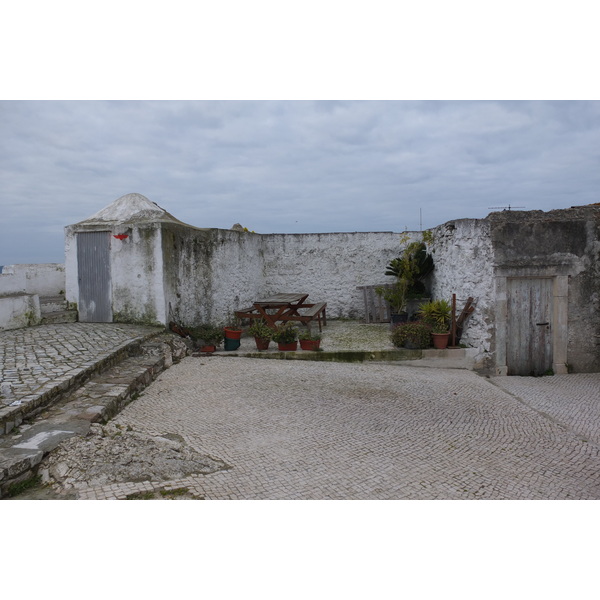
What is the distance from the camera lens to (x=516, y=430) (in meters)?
5.36

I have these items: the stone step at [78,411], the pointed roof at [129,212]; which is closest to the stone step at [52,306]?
the pointed roof at [129,212]

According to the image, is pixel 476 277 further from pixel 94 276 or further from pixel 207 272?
pixel 94 276

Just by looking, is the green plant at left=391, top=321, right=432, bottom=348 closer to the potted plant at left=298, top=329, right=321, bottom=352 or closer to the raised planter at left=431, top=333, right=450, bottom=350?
the raised planter at left=431, top=333, right=450, bottom=350

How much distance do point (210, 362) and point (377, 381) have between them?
2964 millimetres

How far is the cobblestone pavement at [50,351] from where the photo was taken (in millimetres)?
5051

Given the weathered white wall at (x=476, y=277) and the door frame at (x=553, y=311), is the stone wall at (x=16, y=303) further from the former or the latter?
the door frame at (x=553, y=311)

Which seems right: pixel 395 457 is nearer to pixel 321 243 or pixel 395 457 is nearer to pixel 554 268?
pixel 554 268

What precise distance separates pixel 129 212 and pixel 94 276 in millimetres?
1571

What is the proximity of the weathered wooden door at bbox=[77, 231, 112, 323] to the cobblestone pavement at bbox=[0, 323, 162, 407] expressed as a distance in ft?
1.28

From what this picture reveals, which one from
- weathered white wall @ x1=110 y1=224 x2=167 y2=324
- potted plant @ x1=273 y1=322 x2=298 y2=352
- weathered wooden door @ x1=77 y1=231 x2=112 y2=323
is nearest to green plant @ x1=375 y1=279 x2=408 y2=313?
potted plant @ x1=273 y1=322 x2=298 y2=352

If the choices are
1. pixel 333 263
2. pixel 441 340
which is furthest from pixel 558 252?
pixel 333 263

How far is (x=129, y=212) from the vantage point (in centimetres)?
977

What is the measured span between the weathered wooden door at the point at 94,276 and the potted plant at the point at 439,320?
6622 millimetres

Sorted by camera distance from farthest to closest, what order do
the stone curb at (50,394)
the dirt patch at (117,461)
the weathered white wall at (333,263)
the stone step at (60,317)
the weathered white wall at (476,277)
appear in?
1. the weathered white wall at (333,263)
2. the stone step at (60,317)
3. the weathered white wall at (476,277)
4. the stone curb at (50,394)
5. the dirt patch at (117,461)
